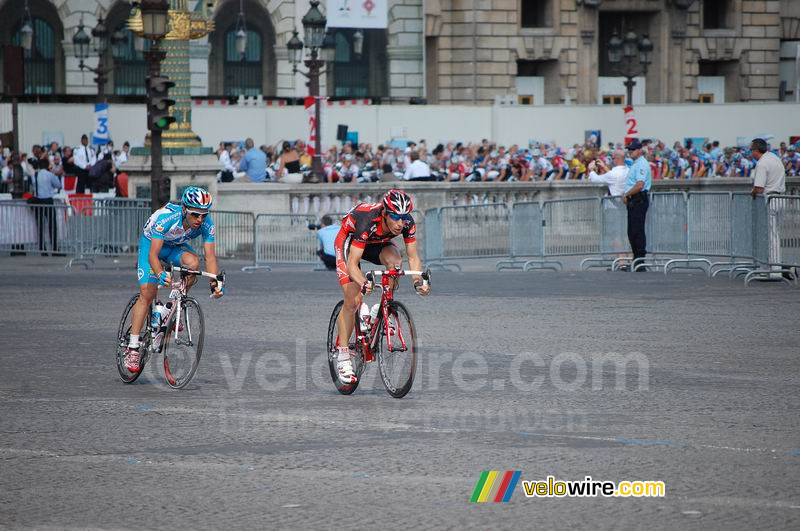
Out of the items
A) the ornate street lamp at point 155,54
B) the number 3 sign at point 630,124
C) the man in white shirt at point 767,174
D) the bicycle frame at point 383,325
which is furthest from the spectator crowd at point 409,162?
the bicycle frame at point 383,325

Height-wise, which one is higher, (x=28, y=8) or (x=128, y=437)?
(x=28, y=8)

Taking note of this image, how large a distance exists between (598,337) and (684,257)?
32.0ft

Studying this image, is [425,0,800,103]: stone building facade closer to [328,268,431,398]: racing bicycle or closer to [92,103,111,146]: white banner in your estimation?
[92,103,111,146]: white banner

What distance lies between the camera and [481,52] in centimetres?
5106

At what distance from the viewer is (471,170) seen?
3431 cm

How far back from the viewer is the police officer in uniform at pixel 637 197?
2242 centimetres

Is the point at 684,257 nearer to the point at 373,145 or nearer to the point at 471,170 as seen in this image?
the point at 471,170

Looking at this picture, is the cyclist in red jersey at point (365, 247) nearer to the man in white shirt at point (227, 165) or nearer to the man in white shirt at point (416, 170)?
the man in white shirt at point (227, 165)

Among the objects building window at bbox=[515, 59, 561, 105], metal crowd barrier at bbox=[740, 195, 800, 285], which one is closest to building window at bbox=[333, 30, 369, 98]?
building window at bbox=[515, 59, 561, 105]

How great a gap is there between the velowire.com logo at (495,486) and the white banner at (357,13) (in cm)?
3737

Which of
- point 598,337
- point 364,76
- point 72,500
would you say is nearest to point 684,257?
point 598,337

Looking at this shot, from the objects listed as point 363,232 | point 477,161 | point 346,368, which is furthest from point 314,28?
point 363,232

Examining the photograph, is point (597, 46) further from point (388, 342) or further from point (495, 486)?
point (495, 486)

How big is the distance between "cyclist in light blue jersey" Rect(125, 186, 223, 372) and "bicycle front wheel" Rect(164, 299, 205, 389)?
0.71 feet
